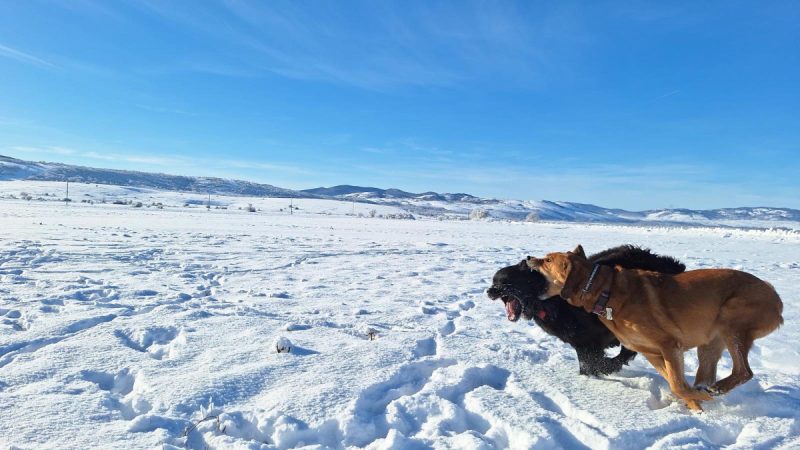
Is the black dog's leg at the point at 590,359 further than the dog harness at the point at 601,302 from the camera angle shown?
Yes

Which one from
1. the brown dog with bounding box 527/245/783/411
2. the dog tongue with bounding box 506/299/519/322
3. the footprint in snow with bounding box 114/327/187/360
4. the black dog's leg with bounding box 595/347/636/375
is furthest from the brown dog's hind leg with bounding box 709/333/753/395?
the footprint in snow with bounding box 114/327/187/360

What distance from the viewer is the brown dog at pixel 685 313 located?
147 inches

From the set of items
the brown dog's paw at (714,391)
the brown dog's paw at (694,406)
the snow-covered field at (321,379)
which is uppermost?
the brown dog's paw at (714,391)

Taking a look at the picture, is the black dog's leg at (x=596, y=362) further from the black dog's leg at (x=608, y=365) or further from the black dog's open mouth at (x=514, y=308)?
the black dog's open mouth at (x=514, y=308)

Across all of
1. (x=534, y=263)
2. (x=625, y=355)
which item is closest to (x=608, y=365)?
(x=625, y=355)

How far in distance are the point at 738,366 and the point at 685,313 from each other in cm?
57

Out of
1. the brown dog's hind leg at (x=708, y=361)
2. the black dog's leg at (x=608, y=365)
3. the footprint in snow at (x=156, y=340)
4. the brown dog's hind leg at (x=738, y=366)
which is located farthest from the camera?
the footprint in snow at (x=156, y=340)

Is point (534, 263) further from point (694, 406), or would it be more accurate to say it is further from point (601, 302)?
point (694, 406)

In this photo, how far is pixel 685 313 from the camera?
12.4 ft

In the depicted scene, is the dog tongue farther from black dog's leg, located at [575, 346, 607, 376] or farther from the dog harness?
the dog harness

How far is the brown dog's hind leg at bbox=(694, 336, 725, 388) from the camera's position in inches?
158

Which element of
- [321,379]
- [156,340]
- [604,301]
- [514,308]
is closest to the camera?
[604,301]

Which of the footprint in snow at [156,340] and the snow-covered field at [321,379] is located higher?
the snow-covered field at [321,379]

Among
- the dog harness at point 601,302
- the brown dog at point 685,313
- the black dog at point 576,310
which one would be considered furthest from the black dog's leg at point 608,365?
the dog harness at point 601,302
